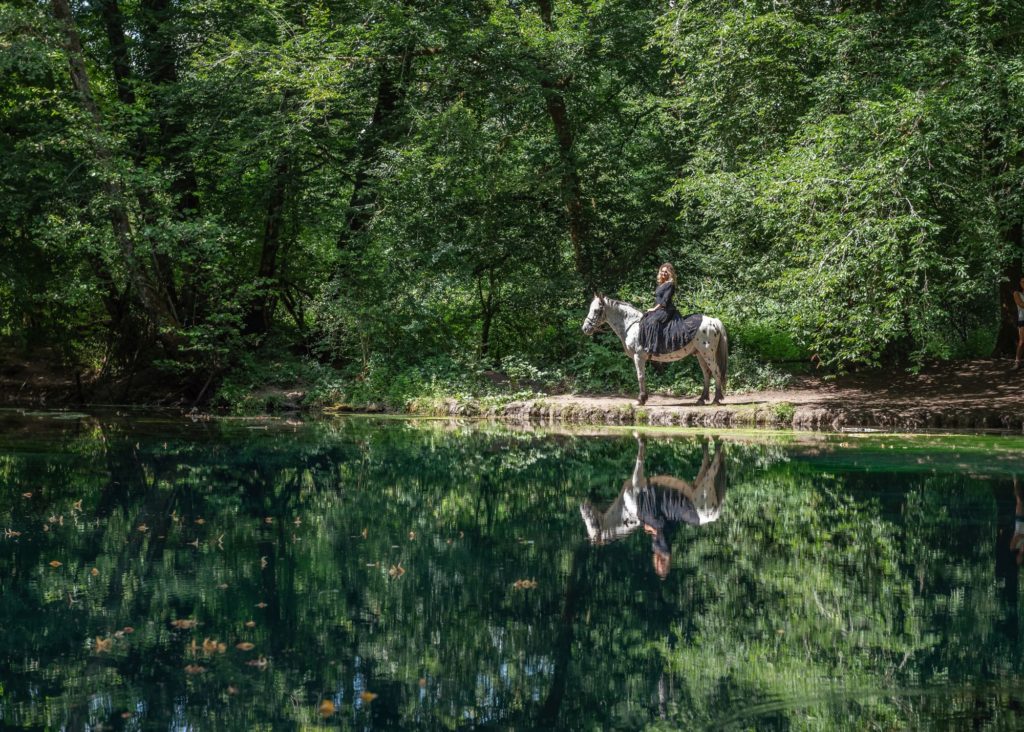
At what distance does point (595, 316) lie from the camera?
19297mm

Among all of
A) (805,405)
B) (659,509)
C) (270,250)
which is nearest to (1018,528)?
(659,509)

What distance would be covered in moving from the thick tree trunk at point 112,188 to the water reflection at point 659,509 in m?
13.8

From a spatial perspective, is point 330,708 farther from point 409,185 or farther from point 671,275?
point 409,185

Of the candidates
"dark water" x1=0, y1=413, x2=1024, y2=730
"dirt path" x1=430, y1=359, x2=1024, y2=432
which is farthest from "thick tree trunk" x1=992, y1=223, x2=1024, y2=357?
"dark water" x1=0, y1=413, x2=1024, y2=730

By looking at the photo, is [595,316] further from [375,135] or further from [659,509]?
[659,509]

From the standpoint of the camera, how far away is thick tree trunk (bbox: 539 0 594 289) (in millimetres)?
23031

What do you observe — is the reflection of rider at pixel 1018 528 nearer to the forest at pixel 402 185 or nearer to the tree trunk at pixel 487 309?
the forest at pixel 402 185

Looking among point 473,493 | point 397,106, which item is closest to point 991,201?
point 473,493

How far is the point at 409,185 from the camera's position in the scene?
23188 millimetres

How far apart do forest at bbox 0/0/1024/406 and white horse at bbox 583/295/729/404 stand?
1.35m

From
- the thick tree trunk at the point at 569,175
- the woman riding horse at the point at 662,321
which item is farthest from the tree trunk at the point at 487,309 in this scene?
the woman riding horse at the point at 662,321

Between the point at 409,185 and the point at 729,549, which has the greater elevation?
the point at 409,185

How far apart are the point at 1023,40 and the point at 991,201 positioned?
339 cm

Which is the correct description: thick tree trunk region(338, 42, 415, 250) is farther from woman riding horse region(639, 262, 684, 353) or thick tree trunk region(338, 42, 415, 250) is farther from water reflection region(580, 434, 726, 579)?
water reflection region(580, 434, 726, 579)
